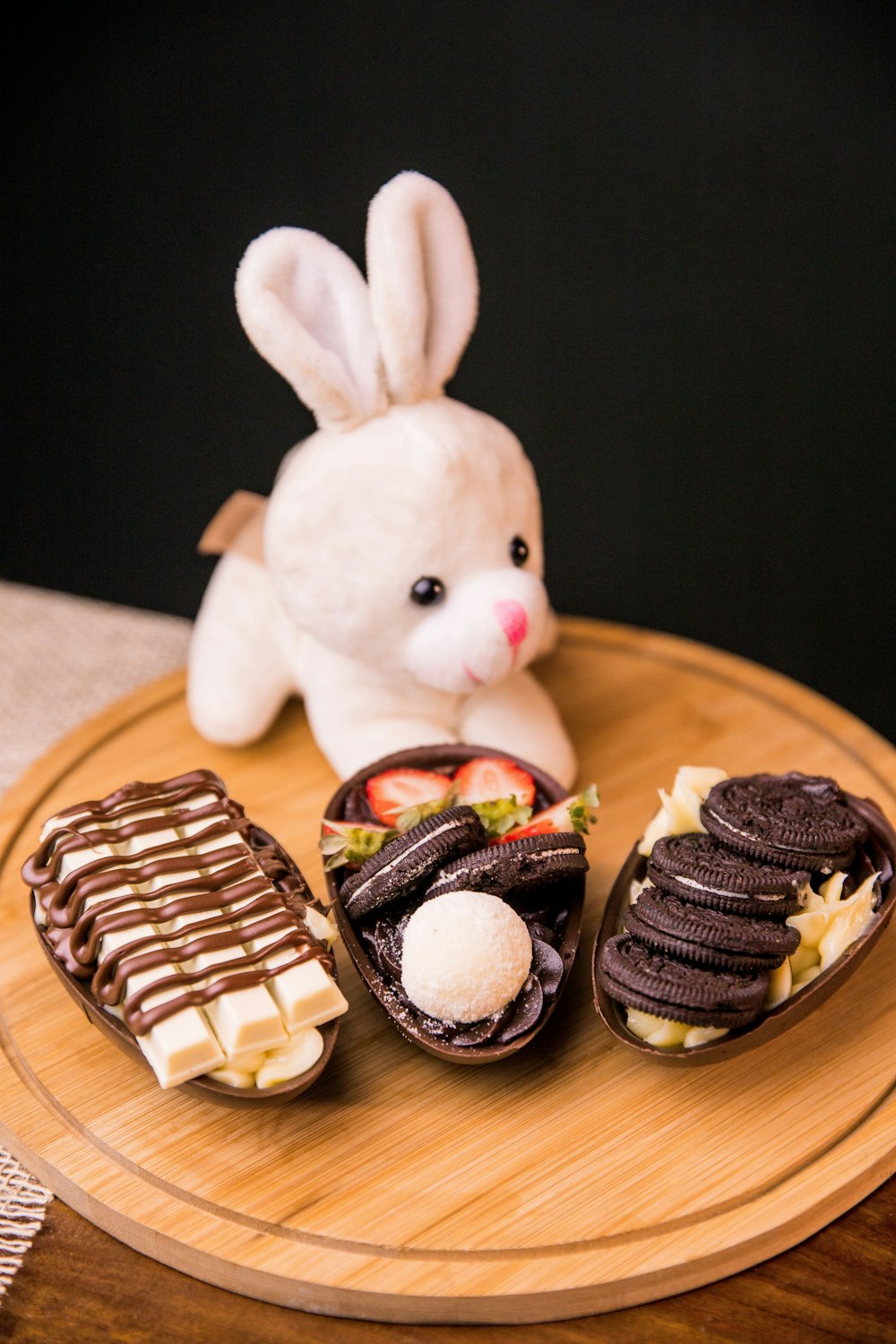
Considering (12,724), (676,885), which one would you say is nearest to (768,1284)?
(676,885)

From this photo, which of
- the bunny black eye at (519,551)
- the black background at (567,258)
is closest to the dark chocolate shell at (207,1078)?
the bunny black eye at (519,551)

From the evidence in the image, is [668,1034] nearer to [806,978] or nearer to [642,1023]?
[642,1023]

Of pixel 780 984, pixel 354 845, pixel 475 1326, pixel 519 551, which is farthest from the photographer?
pixel 519 551

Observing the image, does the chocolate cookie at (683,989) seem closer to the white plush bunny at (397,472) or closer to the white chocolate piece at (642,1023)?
the white chocolate piece at (642,1023)

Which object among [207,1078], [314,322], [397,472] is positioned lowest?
[207,1078]

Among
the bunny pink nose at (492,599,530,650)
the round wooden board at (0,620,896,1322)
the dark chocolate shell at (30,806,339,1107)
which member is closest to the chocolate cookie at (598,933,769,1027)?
the round wooden board at (0,620,896,1322)

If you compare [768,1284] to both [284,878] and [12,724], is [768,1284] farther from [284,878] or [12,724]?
[12,724]

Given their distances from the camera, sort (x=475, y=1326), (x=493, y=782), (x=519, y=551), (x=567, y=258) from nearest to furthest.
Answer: (x=475, y=1326) < (x=493, y=782) < (x=519, y=551) < (x=567, y=258)

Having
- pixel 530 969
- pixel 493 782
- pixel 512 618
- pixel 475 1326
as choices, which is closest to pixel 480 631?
pixel 512 618
